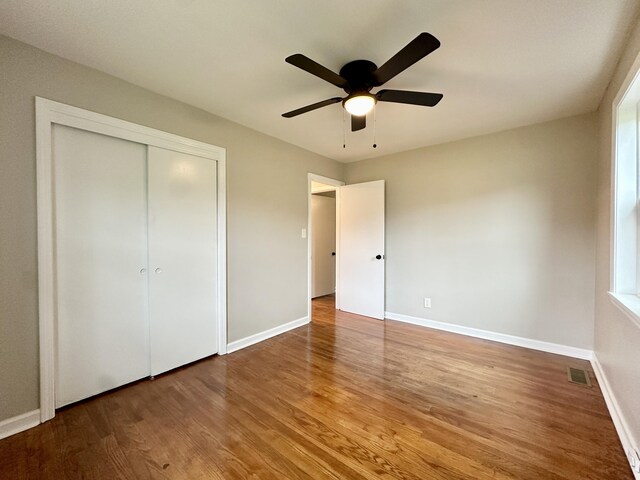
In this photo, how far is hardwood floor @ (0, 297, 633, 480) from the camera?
4.64ft

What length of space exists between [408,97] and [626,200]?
1.67 m

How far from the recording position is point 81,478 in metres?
1.36

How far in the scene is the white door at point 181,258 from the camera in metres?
2.29

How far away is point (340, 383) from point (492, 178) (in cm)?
281

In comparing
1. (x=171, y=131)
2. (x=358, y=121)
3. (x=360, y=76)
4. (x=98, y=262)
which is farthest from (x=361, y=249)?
(x=98, y=262)

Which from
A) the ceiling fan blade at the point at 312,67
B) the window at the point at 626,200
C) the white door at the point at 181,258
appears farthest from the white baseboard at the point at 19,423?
the window at the point at 626,200

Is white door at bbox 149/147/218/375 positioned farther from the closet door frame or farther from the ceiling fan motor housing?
the ceiling fan motor housing

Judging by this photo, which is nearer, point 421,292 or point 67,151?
point 67,151

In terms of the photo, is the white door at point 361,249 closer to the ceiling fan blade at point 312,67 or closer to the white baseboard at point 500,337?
the white baseboard at point 500,337

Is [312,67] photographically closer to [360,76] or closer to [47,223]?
[360,76]

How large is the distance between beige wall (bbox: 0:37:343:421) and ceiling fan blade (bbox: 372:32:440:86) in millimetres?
1795

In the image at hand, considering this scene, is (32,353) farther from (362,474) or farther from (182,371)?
(362,474)

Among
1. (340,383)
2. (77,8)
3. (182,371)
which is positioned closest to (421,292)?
(340,383)

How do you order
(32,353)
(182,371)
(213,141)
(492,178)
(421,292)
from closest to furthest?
(32,353), (182,371), (213,141), (492,178), (421,292)
